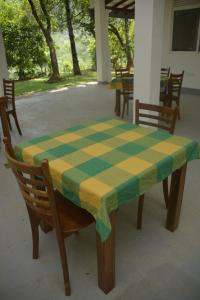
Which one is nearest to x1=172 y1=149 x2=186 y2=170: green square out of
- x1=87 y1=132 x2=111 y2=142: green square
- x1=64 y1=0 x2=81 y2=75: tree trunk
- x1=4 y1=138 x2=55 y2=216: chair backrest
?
x1=87 y1=132 x2=111 y2=142: green square

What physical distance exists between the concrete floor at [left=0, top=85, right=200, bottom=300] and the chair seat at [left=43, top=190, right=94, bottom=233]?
0.42 m

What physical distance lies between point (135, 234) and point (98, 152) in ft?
2.50

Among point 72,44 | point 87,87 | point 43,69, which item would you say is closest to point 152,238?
point 87,87

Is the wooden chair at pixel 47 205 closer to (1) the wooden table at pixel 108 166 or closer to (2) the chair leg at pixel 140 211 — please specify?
(1) the wooden table at pixel 108 166

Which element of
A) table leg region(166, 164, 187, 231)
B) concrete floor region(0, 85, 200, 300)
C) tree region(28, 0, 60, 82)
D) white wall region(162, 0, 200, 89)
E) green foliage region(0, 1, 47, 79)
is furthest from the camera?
green foliage region(0, 1, 47, 79)

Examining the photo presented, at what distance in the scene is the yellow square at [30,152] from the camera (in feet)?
4.81

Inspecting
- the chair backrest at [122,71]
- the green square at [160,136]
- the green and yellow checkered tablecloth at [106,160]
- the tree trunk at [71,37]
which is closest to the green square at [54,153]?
the green and yellow checkered tablecloth at [106,160]

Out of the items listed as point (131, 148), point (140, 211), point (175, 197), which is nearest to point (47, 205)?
point (131, 148)

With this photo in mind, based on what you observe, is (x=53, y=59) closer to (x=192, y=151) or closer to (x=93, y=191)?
(x=192, y=151)

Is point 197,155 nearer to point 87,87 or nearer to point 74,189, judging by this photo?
point 74,189

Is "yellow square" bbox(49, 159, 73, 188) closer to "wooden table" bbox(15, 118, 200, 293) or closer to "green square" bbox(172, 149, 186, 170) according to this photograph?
"wooden table" bbox(15, 118, 200, 293)

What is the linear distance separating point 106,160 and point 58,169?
0.89 feet

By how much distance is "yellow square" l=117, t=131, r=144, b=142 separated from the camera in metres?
1.65

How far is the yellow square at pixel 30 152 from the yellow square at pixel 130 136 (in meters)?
0.56
